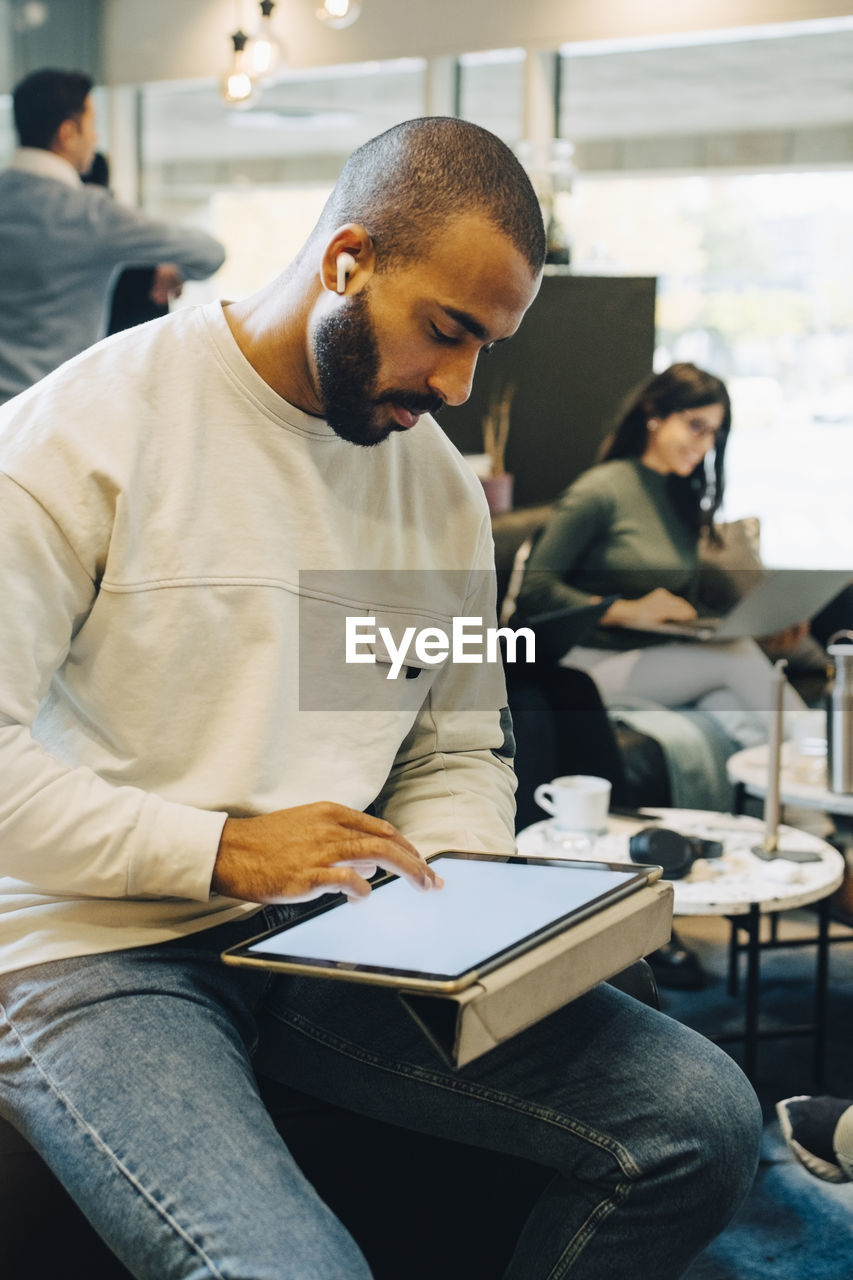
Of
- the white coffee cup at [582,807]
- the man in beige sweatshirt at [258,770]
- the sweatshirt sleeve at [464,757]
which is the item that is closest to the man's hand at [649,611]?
the white coffee cup at [582,807]

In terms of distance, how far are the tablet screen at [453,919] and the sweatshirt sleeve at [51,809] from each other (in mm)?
111

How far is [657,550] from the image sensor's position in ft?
11.5

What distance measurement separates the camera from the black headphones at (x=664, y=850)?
6.63 ft

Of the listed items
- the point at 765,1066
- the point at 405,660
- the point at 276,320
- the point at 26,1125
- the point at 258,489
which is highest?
the point at 276,320

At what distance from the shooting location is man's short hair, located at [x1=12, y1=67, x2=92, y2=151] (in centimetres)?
344

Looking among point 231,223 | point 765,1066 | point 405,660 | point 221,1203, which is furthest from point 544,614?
point 231,223

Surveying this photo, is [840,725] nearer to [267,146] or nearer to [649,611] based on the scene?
[649,611]

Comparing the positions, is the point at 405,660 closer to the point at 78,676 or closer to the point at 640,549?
the point at 78,676

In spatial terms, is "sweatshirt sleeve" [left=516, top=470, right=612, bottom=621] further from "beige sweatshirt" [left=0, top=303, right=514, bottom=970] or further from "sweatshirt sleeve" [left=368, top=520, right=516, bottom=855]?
"beige sweatshirt" [left=0, top=303, right=514, bottom=970]

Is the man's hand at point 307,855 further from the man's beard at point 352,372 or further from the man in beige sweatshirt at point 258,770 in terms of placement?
the man's beard at point 352,372

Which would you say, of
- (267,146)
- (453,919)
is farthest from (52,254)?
(453,919)

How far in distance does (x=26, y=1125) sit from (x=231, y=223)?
204 inches

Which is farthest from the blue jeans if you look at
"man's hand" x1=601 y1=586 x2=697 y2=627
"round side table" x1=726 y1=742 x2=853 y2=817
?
"man's hand" x1=601 y1=586 x2=697 y2=627

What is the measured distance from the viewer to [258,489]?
1.25 m
